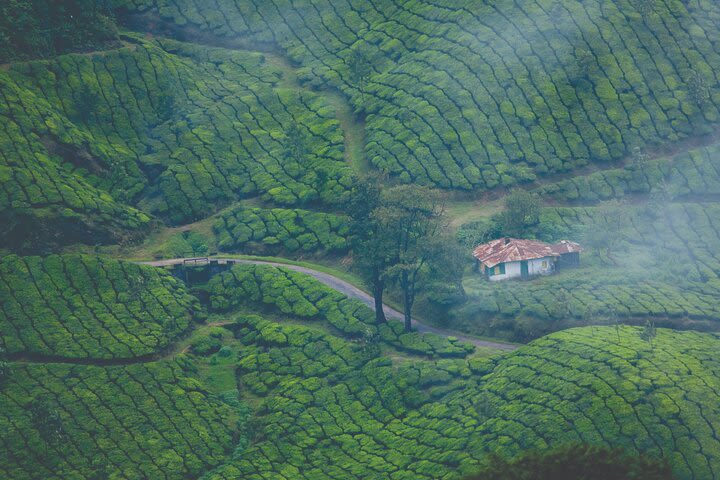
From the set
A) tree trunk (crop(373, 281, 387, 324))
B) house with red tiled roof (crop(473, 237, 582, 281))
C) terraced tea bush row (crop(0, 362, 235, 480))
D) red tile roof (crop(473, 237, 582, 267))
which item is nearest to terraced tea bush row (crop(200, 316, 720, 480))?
terraced tea bush row (crop(0, 362, 235, 480))

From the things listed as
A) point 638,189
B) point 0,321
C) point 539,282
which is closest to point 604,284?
point 539,282

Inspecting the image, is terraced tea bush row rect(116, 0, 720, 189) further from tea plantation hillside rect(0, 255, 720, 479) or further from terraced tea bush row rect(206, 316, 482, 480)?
terraced tea bush row rect(206, 316, 482, 480)

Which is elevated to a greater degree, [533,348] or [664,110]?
[664,110]

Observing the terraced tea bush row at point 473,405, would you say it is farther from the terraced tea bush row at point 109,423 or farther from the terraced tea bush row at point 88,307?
the terraced tea bush row at point 88,307

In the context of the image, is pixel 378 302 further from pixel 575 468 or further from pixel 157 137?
pixel 575 468

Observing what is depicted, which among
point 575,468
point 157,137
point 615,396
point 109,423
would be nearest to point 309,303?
point 109,423

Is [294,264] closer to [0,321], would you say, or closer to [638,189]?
[0,321]

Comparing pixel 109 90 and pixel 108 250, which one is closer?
pixel 108 250
